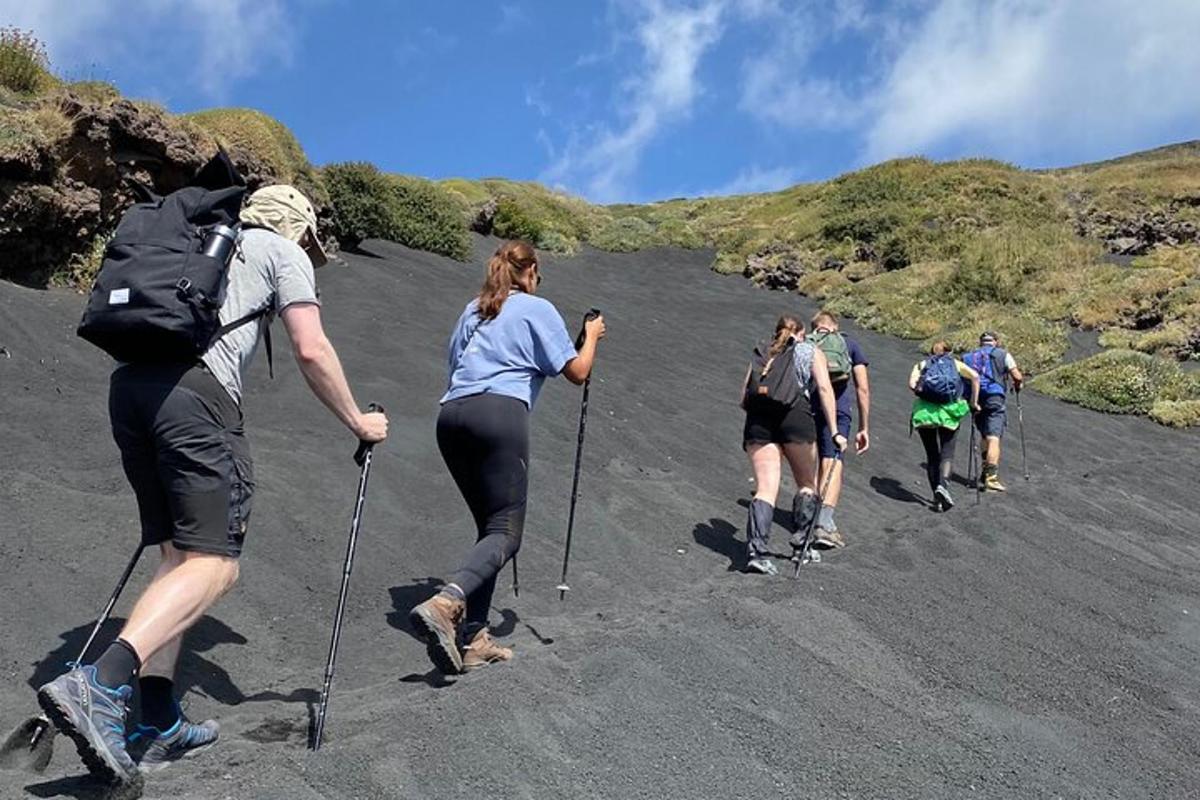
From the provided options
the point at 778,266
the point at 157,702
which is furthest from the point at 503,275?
the point at 778,266

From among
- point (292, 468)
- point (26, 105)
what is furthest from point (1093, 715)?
point (26, 105)

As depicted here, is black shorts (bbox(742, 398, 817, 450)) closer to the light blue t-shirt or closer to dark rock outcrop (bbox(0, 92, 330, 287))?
the light blue t-shirt

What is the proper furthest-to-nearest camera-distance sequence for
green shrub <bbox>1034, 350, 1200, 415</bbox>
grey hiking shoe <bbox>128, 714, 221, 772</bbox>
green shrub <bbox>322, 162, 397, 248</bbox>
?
green shrub <bbox>322, 162, 397, 248</bbox> < green shrub <bbox>1034, 350, 1200, 415</bbox> < grey hiking shoe <bbox>128, 714, 221, 772</bbox>

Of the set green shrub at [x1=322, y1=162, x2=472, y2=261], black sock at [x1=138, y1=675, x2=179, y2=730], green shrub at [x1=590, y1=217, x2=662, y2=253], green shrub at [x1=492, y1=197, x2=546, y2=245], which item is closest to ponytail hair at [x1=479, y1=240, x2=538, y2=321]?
black sock at [x1=138, y1=675, x2=179, y2=730]

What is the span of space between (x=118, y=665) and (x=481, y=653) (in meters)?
1.75

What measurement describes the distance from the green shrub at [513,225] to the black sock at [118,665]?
1037 inches

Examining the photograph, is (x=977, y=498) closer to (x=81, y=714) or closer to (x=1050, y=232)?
(x=81, y=714)

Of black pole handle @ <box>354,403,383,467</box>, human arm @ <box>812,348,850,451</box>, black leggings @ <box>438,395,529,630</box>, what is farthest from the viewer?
human arm @ <box>812,348,850,451</box>

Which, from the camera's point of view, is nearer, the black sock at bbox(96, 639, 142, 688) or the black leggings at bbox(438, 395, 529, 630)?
the black sock at bbox(96, 639, 142, 688)

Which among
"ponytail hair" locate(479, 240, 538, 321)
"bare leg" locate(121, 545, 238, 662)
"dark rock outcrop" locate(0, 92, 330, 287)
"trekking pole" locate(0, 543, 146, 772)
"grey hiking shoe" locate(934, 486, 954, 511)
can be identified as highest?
"dark rock outcrop" locate(0, 92, 330, 287)

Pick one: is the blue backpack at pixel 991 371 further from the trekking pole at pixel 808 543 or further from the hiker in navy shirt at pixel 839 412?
the trekking pole at pixel 808 543

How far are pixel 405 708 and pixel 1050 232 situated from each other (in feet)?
102

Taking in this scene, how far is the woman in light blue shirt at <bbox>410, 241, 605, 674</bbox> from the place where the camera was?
177 inches

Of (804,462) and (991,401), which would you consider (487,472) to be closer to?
(804,462)
